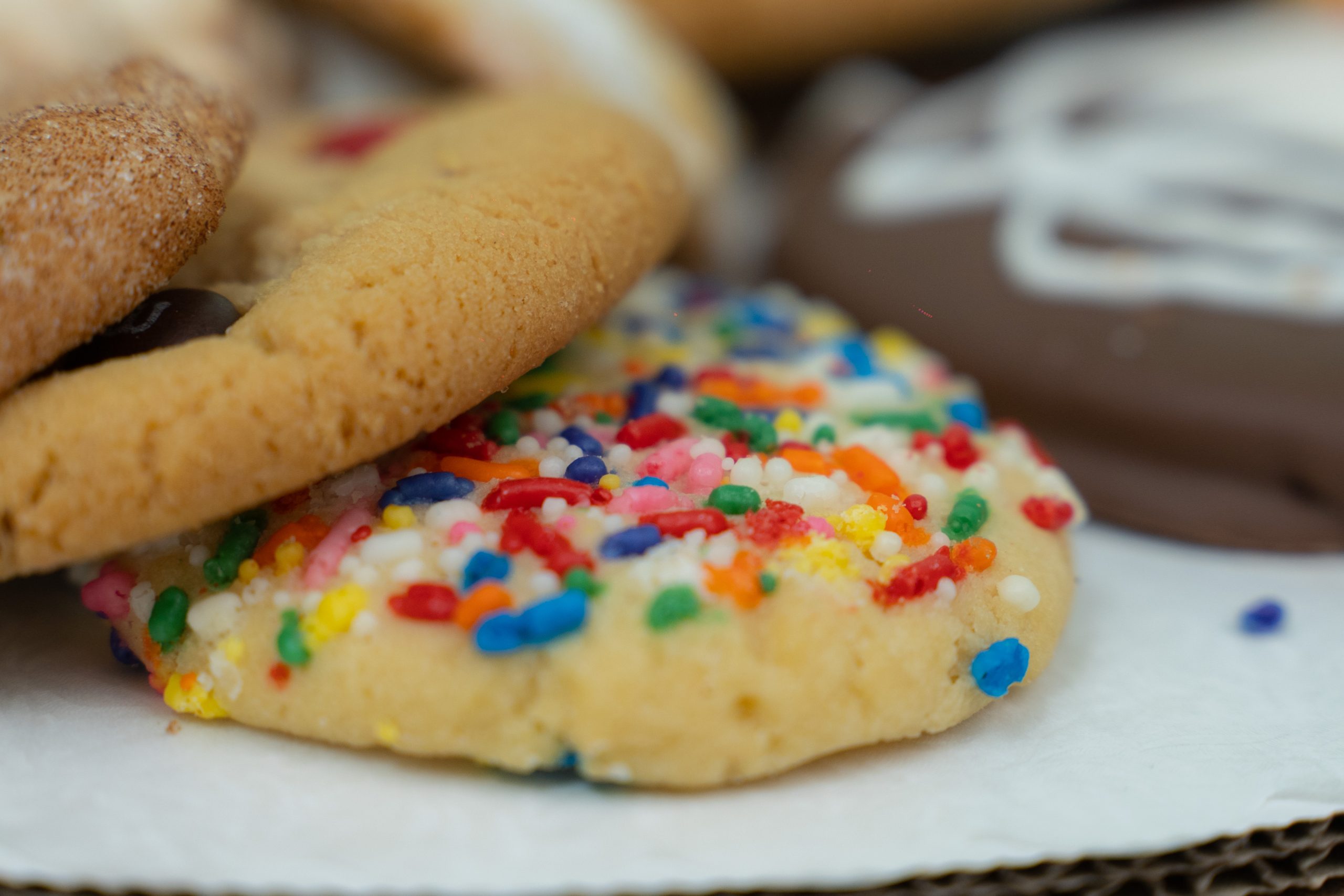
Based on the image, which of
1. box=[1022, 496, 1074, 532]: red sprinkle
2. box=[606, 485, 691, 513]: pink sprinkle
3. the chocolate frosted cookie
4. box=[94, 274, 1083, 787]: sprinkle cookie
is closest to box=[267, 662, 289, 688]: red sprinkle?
box=[94, 274, 1083, 787]: sprinkle cookie

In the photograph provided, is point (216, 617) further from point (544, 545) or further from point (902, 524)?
point (902, 524)

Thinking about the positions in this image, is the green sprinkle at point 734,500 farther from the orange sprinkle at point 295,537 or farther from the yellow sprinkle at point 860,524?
the orange sprinkle at point 295,537

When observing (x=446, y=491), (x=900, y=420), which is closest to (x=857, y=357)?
(x=900, y=420)

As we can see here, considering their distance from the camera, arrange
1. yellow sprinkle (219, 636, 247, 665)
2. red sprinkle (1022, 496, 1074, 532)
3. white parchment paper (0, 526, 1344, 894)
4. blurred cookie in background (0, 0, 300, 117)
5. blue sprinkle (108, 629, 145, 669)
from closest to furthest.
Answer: white parchment paper (0, 526, 1344, 894)
yellow sprinkle (219, 636, 247, 665)
blue sprinkle (108, 629, 145, 669)
red sprinkle (1022, 496, 1074, 532)
blurred cookie in background (0, 0, 300, 117)

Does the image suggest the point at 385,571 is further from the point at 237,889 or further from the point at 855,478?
the point at 855,478

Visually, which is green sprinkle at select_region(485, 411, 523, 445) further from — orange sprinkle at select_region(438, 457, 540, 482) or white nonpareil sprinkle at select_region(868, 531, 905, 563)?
white nonpareil sprinkle at select_region(868, 531, 905, 563)

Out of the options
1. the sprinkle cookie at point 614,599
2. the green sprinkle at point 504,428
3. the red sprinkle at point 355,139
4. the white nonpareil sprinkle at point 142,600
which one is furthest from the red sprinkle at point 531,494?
the red sprinkle at point 355,139
